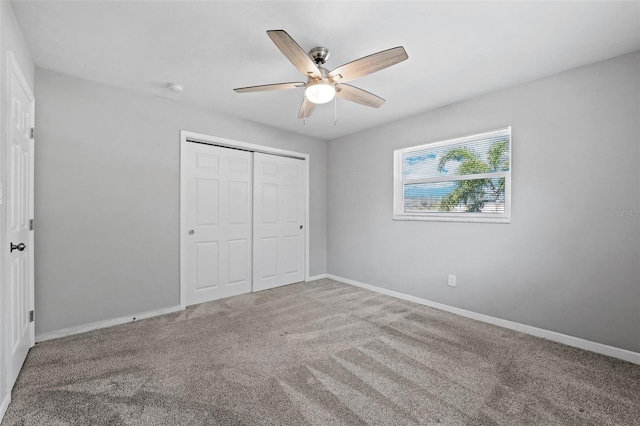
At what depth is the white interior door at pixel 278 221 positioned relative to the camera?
4102 millimetres

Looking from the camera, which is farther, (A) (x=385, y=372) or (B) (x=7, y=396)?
(A) (x=385, y=372)

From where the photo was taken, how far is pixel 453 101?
322 centimetres

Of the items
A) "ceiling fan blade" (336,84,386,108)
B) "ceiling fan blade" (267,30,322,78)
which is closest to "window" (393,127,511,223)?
"ceiling fan blade" (336,84,386,108)

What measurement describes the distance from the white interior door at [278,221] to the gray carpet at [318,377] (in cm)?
126

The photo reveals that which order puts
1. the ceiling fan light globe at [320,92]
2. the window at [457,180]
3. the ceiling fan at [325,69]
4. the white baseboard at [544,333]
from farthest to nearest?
the window at [457,180], the white baseboard at [544,333], the ceiling fan light globe at [320,92], the ceiling fan at [325,69]

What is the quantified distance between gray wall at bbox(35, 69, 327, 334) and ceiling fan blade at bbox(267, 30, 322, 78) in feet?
6.58

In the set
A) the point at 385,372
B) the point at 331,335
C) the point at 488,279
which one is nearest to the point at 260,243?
the point at 331,335

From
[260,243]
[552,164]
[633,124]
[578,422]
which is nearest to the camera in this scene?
[578,422]

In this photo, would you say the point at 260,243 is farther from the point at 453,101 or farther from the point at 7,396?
the point at 453,101

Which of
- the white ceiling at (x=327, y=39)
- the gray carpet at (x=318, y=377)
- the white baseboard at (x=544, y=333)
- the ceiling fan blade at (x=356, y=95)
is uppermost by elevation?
the white ceiling at (x=327, y=39)

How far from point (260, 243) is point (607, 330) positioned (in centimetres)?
369

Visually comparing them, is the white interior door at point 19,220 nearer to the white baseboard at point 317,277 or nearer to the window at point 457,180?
the white baseboard at point 317,277

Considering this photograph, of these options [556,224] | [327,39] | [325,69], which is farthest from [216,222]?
[556,224]

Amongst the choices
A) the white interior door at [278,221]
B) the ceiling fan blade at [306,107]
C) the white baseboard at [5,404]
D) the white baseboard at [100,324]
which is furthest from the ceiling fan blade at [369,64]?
the white baseboard at [100,324]
